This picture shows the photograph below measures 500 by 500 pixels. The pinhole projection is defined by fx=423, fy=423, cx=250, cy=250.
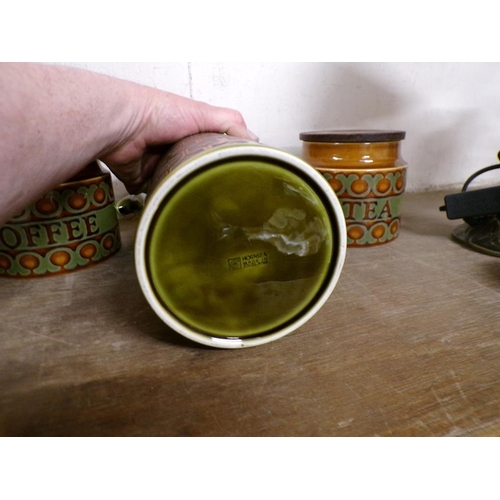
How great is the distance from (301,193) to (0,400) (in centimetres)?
38

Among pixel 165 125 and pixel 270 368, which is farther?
pixel 165 125

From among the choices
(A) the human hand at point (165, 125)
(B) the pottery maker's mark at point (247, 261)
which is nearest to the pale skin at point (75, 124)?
(A) the human hand at point (165, 125)

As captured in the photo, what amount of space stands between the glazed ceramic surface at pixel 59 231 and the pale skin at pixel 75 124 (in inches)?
3.2

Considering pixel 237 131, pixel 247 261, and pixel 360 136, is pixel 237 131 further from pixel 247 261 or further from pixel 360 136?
pixel 247 261

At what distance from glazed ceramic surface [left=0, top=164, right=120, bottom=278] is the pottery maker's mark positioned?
1.32ft

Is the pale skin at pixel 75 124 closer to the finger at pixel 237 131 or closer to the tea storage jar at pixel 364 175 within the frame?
the finger at pixel 237 131

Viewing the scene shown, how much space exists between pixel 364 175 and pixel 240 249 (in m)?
0.45

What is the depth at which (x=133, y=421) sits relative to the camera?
0.41 m

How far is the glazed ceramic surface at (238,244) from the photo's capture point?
44 centimetres

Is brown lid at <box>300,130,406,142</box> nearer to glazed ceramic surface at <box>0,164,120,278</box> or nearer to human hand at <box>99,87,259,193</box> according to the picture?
human hand at <box>99,87,259,193</box>

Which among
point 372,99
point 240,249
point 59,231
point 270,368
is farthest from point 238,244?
point 372,99

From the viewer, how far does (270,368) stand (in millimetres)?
480

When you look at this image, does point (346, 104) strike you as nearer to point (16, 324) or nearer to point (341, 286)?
point (341, 286)

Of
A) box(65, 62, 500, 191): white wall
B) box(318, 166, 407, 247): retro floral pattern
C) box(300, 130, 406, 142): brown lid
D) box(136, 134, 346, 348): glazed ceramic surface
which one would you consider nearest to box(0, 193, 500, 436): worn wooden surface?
box(136, 134, 346, 348): glazed ceramic surface
